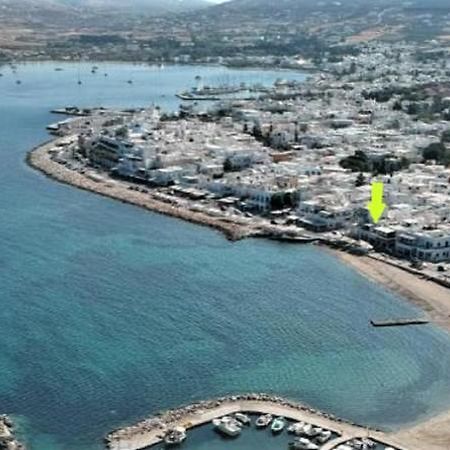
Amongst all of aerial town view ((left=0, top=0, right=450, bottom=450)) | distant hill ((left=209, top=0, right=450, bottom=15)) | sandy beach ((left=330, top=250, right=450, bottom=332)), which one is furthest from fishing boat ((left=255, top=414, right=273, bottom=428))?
distant hill ((left=209, top=0, right=450, bottom=15))

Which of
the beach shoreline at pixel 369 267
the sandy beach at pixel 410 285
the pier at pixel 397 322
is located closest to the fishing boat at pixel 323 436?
the beach shoreline at pixel 369 267

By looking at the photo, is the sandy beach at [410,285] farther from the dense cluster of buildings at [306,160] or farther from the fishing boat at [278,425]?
the fishing boat at [278,425]

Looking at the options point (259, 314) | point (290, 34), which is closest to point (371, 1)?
point (290, 34)

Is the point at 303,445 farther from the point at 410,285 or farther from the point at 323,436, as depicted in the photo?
the point at 410,285

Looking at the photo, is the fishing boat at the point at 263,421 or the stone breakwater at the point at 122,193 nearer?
the fishing boat at the point at 263,421

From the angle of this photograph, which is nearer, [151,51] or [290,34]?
[151,51]

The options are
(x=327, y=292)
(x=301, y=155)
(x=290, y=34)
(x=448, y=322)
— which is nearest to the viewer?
(x=448, y=322)

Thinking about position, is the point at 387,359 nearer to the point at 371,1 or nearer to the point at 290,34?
the point at 290,34
